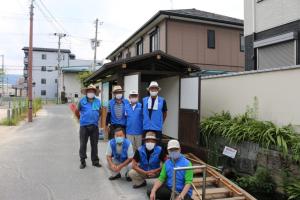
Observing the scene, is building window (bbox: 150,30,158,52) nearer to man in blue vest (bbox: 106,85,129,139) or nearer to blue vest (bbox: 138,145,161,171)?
man in blue vest (bbox: 106,85,129,139)

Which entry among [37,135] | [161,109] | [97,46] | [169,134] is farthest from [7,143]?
[97,46]

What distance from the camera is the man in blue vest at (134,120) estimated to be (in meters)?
7.68

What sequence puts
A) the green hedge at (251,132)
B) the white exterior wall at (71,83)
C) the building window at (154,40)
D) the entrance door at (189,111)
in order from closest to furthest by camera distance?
the green hedge at (251,132)
the entrance door at (189,111)
the building window at (154,40)
the white exterior wall at (71,83)

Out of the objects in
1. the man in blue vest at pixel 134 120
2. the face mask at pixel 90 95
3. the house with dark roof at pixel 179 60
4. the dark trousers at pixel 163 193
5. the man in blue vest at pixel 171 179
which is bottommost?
the dark trousers at pixel 163 193

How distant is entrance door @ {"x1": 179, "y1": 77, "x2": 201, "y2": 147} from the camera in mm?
8816

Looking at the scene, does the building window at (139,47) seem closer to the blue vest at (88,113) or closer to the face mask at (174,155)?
the blue vest at (88,113)

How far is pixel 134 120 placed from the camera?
7.70 m

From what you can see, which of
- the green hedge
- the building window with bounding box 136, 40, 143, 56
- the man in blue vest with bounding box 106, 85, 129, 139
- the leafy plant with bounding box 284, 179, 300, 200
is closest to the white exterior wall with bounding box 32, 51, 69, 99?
the building window with bounding box 136, 40, 143, 56

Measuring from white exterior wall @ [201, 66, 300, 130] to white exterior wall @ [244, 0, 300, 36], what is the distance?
9.94 ft

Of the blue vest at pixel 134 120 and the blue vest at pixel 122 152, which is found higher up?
the blue vest at pixel 134 120

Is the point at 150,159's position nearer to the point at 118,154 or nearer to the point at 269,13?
the point at 118,154

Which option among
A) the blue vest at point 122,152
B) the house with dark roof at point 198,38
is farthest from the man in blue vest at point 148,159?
the house with dark roof at point 198,38

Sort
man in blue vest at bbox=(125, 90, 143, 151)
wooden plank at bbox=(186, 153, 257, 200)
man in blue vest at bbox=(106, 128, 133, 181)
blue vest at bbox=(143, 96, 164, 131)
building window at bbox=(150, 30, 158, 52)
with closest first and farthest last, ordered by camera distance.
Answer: wooden plank at bbox=(186, 153, 257, 200)
man in blue vest at bbox=(106, 128, 133, 181)
blue vest at bbox=(143, 96, 164, 131)
man in blue vest at bbox=(125, 90, 143, 151)
building window at bbox=(150, 30, 158, 52)

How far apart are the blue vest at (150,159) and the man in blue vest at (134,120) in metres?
1.23
